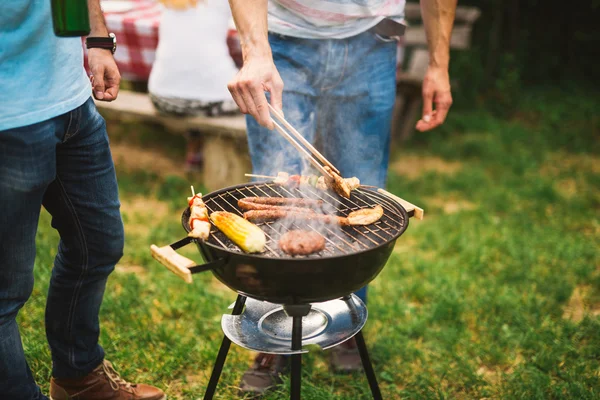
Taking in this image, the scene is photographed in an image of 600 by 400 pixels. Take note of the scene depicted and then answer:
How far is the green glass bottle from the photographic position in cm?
190

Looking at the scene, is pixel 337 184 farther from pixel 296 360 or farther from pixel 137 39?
pixel 137 39

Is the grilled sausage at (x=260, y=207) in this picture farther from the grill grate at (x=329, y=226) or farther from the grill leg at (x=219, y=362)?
the grill leg at (x=219, y=362)

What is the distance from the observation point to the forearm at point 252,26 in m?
2.47

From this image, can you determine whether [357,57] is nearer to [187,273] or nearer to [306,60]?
[306,60]

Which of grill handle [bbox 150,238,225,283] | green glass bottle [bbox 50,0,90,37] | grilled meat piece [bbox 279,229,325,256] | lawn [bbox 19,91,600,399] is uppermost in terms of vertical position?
green glass bottle [bbox 50,0,90,37]

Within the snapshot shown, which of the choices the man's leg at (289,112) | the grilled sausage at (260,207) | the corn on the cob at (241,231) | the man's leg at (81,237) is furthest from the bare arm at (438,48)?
the man's leg at (81,237)

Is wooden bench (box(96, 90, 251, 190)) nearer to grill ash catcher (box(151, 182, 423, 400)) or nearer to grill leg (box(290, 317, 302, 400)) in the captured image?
grill ash catcher (box(151, 182, 423, 400))

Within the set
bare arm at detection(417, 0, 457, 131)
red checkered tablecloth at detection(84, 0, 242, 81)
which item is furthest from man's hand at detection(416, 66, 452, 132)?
red checkered tablecloth at detection(84, 0, 242, 81)

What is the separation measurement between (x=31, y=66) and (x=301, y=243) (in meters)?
1.10

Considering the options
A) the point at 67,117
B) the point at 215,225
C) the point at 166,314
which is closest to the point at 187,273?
the point at 215,225

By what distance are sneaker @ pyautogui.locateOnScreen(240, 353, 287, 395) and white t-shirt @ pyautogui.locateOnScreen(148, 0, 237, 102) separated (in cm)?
271

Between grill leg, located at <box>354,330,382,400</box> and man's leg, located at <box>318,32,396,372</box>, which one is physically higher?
man's leg, located at <box>318,32,396,372</box>

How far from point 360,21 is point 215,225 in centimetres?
140

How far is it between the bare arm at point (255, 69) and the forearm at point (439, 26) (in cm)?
113
